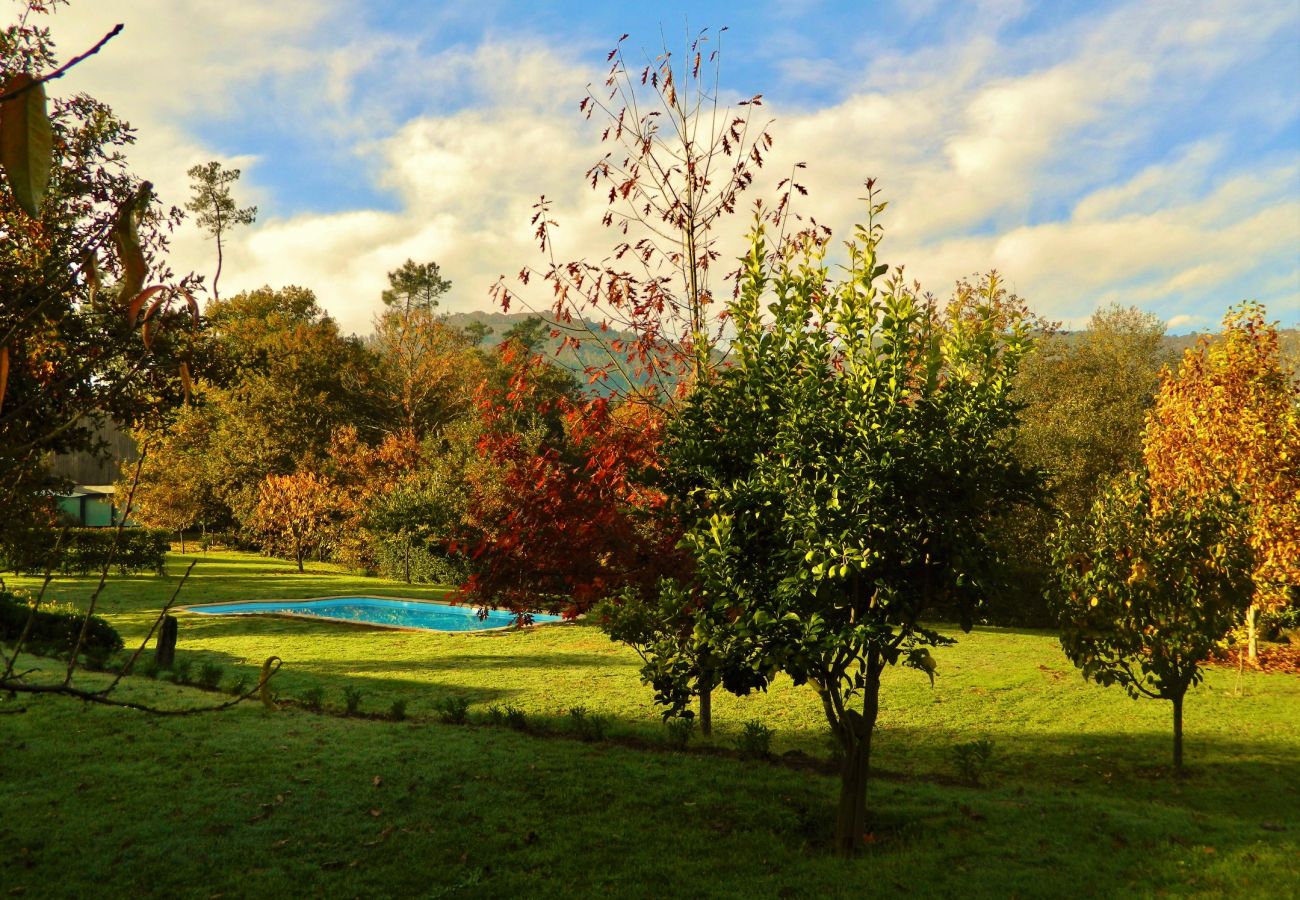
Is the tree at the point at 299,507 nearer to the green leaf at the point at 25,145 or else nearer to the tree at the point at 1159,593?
the tree at the point at 1159,593

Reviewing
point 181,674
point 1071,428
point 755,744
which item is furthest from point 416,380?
point 755,744

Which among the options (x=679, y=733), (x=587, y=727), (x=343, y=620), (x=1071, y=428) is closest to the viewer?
(x=679, y=733)

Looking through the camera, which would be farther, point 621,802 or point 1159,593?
point 1159,593

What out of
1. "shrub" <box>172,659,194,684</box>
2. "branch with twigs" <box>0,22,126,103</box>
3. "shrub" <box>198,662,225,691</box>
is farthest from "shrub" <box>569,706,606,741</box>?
"branch with twigs" <box>0,22,126,103</box>

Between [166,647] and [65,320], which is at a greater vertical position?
[65,320]

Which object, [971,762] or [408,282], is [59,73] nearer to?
[971,762]

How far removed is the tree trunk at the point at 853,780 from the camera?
24.4ft

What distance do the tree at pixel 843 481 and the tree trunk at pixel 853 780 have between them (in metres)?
0.02

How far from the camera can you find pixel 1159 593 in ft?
36.4

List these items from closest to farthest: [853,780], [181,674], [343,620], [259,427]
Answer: [853,780]
[181,674]
[343,620]
[259,427]

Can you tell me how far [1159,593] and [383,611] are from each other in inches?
916

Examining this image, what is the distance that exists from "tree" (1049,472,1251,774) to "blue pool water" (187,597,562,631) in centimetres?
1736

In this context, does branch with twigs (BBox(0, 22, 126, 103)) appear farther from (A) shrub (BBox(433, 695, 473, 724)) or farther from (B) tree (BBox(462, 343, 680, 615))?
(A) shrub (BBox(433, 695, 473, 724))

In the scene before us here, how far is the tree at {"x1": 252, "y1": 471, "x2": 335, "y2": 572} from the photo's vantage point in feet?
130
